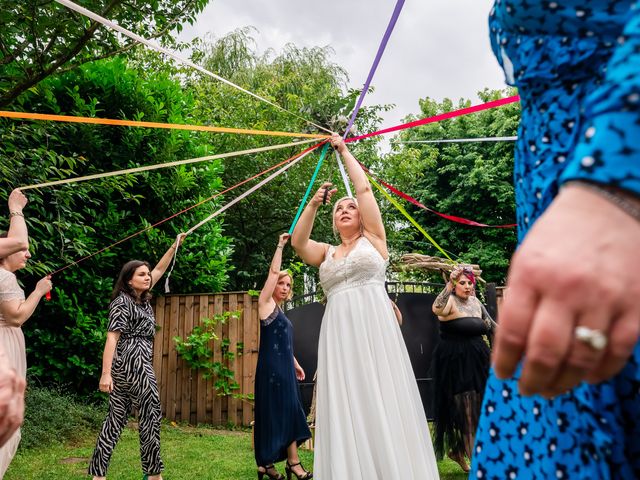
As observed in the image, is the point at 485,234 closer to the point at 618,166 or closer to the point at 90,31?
the point at 90,31

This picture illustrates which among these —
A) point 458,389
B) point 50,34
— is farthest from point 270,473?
point 50,34

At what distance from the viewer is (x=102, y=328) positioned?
7.53 m

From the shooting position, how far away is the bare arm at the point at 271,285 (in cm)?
496

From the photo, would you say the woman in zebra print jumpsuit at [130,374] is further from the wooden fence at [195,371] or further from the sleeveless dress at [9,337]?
the wooden fence at [195,371]

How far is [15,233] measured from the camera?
134 inches

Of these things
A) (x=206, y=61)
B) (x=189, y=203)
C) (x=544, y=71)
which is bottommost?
(x=544, y=71)

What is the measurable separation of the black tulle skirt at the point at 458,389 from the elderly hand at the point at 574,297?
511 centimetres

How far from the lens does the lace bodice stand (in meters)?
3.63

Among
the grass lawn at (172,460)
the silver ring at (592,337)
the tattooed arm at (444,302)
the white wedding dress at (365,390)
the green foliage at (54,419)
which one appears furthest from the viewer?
the green foliage at (54,419)

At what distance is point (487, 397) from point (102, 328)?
7.32 meters

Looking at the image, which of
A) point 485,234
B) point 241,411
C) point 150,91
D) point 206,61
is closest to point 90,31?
point 150,91

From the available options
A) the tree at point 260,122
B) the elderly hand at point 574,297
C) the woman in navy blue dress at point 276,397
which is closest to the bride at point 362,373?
the woman in navy blue dress at point 276,397

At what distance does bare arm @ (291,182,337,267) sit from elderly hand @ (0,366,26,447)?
2.94m

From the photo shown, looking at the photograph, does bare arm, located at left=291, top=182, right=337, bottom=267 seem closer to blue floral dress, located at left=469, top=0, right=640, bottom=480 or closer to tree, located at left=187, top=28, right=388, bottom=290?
blue floral dress, located at left=469, top=0, right=640, bottom=480
